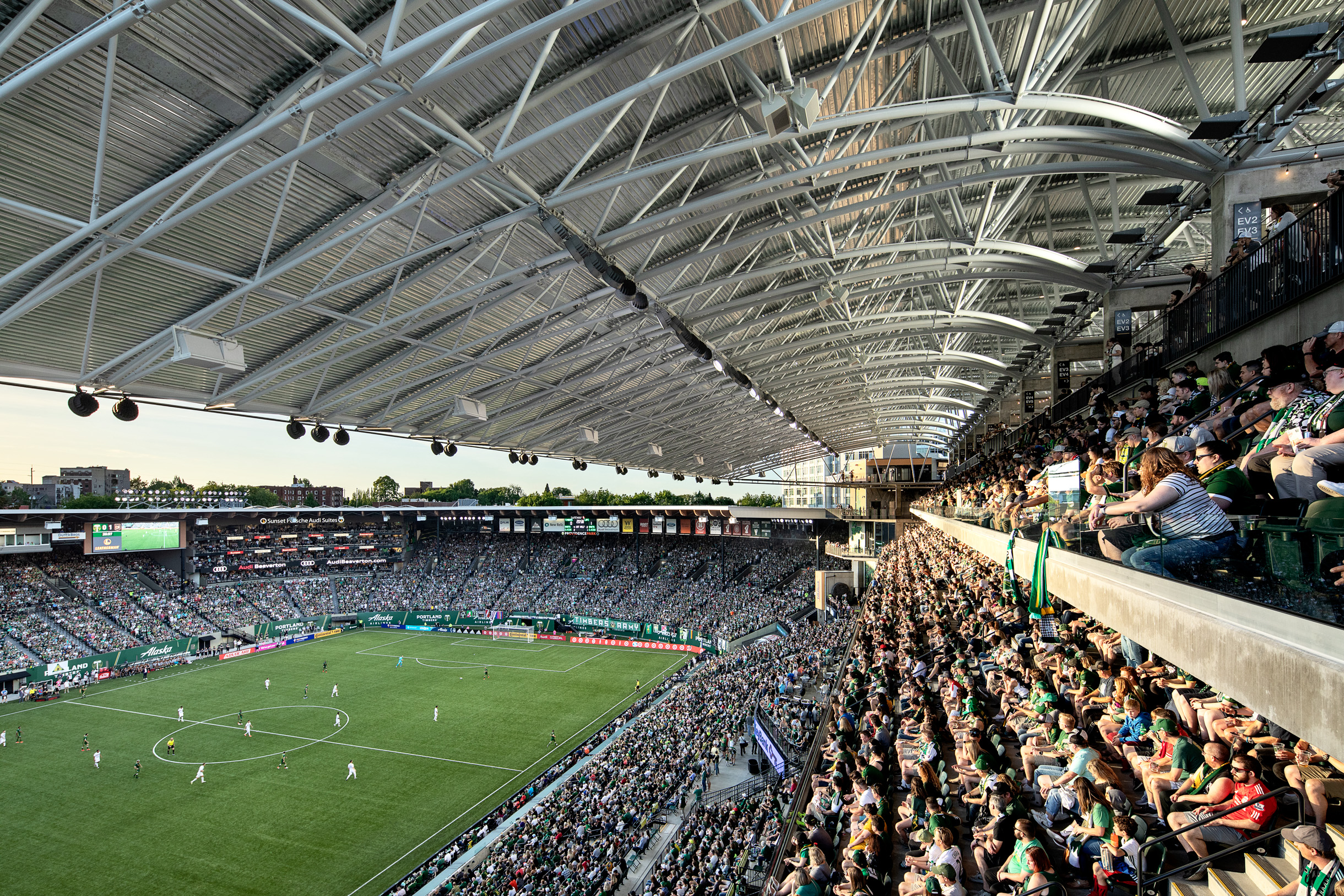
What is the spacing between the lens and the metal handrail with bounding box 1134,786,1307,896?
4207 mm

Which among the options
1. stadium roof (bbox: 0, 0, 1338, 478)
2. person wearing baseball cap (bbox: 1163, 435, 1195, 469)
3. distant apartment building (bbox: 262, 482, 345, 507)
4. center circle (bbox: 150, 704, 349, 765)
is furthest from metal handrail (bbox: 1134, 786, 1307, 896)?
distant apartment building (bbox: 262, 482, 345, 507)

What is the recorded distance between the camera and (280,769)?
82.2 ft

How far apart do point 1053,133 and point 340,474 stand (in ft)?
365

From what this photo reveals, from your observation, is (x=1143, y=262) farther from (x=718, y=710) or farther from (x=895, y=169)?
(x=718, y=710)

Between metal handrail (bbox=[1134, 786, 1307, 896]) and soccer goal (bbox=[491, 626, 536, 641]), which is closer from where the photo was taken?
metal handrail (bbox=[1134, 786, 1307, 896])

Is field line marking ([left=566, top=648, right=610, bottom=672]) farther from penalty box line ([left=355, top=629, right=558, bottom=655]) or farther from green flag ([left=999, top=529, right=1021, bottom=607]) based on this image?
green flag ([left=999, top=529, right=1021, bottom=607])

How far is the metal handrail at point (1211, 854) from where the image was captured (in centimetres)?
421

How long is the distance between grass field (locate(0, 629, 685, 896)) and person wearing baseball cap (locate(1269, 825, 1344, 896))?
19.1m

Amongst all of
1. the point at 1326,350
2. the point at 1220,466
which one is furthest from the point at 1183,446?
the point at 1220,466

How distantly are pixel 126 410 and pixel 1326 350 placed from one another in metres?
18.8

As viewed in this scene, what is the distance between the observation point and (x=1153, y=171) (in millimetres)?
12695

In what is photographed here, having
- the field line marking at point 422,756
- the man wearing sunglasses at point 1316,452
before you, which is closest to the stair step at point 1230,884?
the man wearing sunglasses at point 1316,452

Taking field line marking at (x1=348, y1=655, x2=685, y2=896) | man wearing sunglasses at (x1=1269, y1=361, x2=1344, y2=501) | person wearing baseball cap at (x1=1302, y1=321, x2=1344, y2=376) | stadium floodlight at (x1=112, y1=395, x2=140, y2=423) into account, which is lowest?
field line marking at (x1=348, y1=655, x2=685, y2=896)

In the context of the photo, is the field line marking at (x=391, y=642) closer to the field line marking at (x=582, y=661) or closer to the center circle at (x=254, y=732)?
the center circle at (x=254, y=732)
